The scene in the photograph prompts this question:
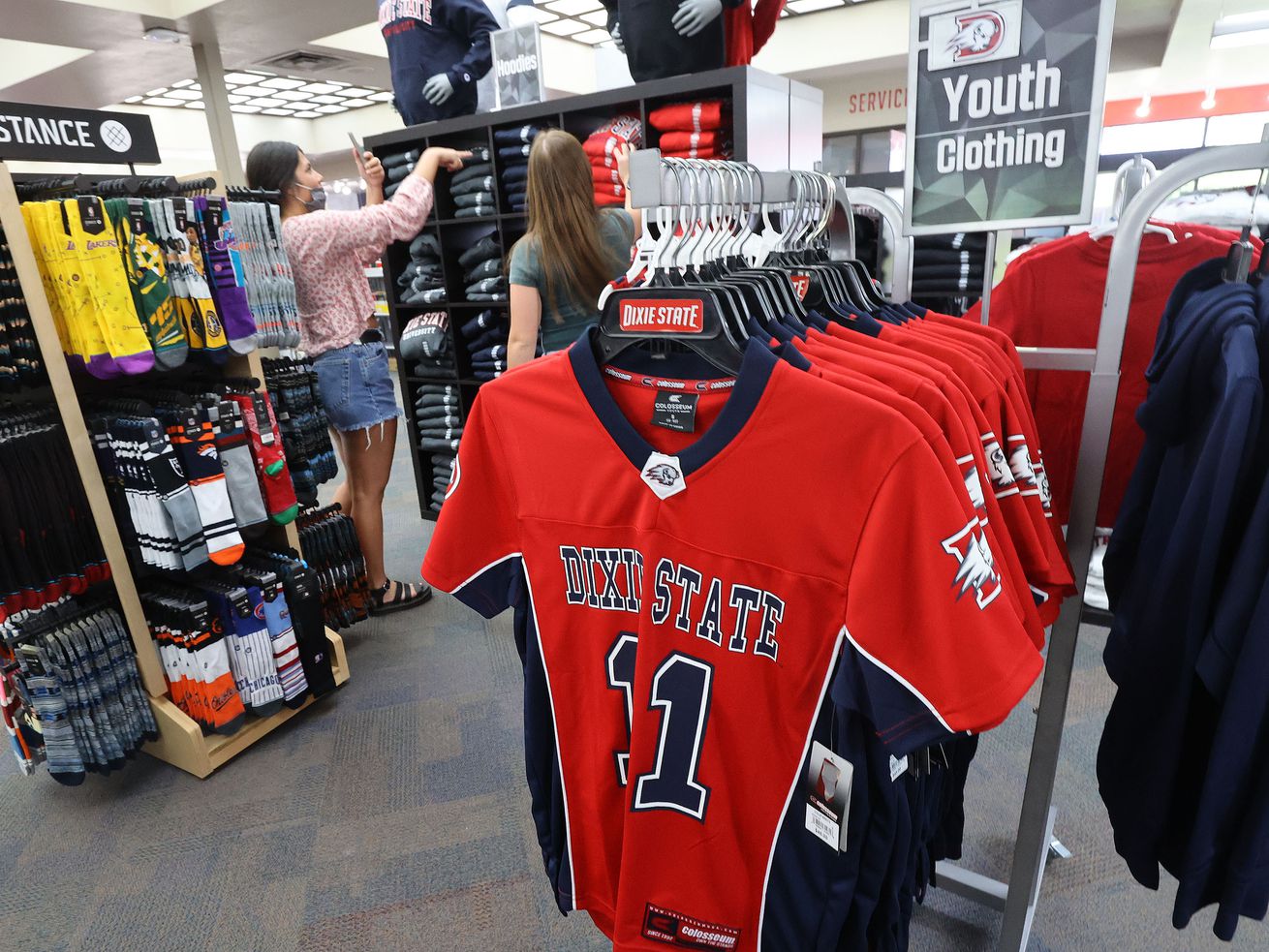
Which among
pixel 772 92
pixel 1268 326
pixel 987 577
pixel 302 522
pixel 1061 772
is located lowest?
pixel 1061 772

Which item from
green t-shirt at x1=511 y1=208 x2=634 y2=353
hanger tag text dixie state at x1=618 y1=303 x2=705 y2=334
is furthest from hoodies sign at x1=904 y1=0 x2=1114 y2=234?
green t-shirt at x1=511 y1=208 x2=634 y2=353

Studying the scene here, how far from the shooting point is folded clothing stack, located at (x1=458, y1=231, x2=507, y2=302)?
12.0 ft

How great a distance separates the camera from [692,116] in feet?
9.23

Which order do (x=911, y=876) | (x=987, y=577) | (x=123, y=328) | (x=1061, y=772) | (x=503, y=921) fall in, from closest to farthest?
1. (x=987, y=577)
2. (x=911, y=876)
3. (x=503, y=921)
4. (x=123, y=328)
5. (x=1061, y=772)

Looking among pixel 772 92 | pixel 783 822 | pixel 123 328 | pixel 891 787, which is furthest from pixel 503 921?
pixel 772 92

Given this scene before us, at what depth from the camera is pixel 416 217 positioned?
2996 millimetres

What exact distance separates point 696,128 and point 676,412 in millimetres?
2239

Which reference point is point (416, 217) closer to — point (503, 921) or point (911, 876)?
point (503, 921)

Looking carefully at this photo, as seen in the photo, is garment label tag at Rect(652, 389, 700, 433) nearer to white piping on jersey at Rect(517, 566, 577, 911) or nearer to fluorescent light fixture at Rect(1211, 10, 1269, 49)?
white piping on jersey at Rect(517, 566, 577, 911)

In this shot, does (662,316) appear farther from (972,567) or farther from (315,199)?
(315,199)

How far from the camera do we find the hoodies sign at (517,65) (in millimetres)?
3307

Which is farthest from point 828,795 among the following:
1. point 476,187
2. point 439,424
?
point 439,424

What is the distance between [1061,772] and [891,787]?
162 centimetres

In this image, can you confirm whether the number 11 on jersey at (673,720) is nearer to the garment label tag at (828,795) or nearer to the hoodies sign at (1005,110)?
the garment label tag at (828,795)
